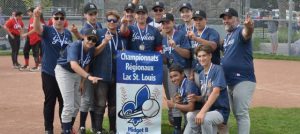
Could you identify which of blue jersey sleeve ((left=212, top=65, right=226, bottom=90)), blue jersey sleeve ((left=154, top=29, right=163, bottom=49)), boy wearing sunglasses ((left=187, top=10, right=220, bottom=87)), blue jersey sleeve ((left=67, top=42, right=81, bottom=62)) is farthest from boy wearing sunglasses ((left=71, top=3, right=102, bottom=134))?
blue jersey sleeve ((left=212, top=65, right=226, bottom=90))

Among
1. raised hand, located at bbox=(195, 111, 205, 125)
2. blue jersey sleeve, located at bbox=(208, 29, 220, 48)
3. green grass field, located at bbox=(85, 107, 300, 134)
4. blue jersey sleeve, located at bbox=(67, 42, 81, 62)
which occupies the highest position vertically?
blue jersey sleeve, located at bbox=(208, 29, 220, 48)

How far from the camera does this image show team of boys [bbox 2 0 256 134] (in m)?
6.82

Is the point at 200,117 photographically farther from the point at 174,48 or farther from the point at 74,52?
the point at 74,52

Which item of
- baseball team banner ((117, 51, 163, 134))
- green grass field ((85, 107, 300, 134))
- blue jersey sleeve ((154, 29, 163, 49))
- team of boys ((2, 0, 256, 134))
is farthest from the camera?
green grass field ((85, 107, 300, 134))

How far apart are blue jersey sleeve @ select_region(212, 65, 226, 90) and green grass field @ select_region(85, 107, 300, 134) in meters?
1.90

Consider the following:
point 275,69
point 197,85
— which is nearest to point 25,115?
point 197,85

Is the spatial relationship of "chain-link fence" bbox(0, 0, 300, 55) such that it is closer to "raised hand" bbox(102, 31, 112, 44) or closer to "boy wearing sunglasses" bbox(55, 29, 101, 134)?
"boy wearing sunglasses" bbox(55, 29, 101, 134)

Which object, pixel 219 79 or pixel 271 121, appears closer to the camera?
pixel 219 79

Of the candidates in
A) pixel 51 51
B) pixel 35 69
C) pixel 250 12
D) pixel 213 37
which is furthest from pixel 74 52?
pixel 250 12

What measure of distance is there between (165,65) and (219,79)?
1708mm

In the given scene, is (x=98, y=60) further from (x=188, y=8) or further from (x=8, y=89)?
(x=8, y=89)

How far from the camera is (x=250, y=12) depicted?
76.4ft

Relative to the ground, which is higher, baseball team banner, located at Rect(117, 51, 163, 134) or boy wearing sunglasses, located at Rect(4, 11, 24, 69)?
boy wearing sunglasses, located at Rect(4, 11, 24, 69)

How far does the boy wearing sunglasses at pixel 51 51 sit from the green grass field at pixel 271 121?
45.0 inches
